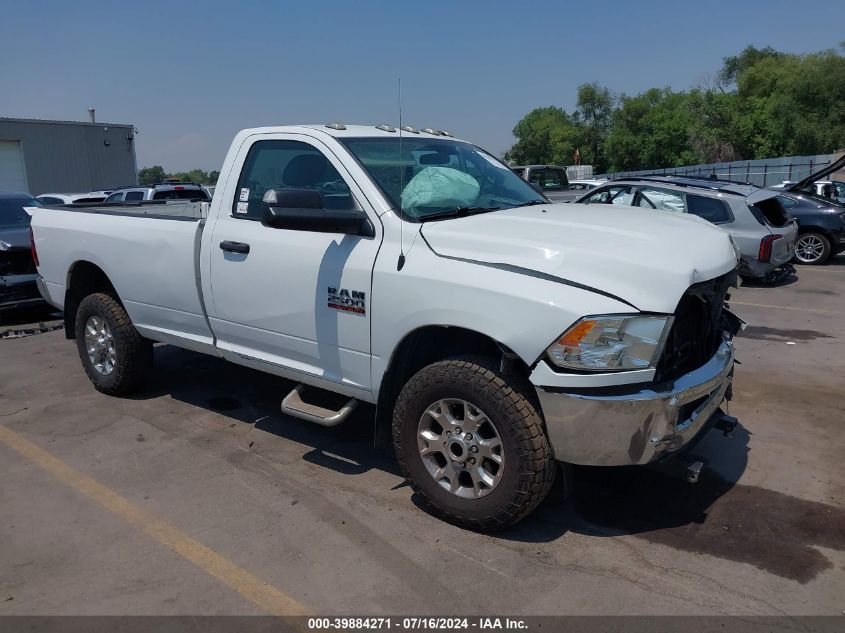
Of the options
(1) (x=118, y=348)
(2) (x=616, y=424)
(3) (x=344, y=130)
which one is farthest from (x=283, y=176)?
(2) (x=616, y=424)

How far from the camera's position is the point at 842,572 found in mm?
3365

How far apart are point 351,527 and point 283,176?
7.53 ft

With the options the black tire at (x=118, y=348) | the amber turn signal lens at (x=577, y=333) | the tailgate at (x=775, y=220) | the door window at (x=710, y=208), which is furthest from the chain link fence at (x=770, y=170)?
the amber turn signal lens at (x=577, y=333)

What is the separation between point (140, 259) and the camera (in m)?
5.38

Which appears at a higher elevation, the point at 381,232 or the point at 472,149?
the point at 472,149

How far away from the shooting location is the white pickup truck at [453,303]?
3307 mm

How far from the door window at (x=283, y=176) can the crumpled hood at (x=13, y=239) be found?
18.5 feet

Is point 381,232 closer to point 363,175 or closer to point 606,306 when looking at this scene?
point 363,175

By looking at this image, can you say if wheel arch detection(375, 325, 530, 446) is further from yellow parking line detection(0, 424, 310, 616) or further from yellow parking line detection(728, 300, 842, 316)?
yellow parking line detection(728, 300, 842, 316)

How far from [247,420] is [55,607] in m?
2.36

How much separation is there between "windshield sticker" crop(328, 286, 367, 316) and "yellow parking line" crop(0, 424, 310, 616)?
1447mm

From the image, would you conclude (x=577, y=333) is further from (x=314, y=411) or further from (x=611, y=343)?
(x=314, y=411)

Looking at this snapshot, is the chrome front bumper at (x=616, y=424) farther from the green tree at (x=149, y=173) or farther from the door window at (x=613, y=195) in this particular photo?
the green tree at (x=149, y=173)
